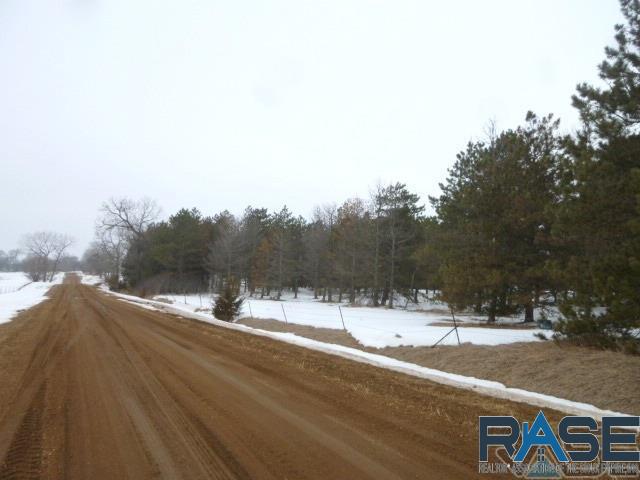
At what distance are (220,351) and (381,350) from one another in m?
5.41

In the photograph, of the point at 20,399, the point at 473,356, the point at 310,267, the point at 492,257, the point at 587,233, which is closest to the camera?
the point at 20,399

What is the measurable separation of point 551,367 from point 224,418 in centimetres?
808

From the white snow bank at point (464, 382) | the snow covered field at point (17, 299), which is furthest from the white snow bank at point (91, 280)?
the white snow bank at point (464, 382)

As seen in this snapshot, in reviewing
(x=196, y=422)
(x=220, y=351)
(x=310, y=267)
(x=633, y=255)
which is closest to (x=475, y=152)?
(x=633, y=255)

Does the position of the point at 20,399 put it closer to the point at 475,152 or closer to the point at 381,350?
the point at 381,350

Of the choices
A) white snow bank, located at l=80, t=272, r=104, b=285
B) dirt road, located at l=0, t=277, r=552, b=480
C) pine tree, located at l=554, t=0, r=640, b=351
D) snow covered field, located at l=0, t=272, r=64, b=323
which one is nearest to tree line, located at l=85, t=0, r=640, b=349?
pine tree, located at l=554, t=0, r=640, b=351

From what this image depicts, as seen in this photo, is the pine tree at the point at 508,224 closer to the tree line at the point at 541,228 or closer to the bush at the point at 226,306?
the tree line at the point at 541,228

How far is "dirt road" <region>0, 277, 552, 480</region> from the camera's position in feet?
16.4

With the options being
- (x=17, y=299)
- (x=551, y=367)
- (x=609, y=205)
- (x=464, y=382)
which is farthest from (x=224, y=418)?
(x=17, y=299)

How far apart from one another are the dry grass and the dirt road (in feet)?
6.32

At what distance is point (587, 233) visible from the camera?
440 inches

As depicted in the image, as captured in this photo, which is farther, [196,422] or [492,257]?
[492,257]

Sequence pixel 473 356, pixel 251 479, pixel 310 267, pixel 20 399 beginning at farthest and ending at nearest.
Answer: pixel 310 267, pixel 473 356, pixel 20 399, pixel 251 479

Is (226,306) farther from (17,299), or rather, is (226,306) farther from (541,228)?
(17,299)
